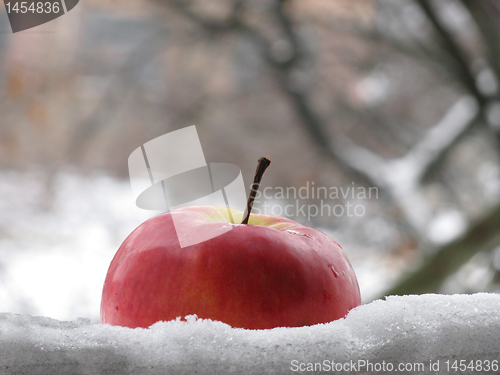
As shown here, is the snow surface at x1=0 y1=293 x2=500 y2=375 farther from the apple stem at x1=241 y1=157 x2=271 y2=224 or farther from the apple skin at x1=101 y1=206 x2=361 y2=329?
the apple stem at x1=241 y1=157 x2=271 y2=224

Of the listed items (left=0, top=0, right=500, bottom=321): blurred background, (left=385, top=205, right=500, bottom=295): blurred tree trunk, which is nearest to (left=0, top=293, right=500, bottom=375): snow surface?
(left=385, top=205, right=500, bottom=295): blurred tree trunk

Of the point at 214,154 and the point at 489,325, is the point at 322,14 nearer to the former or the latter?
the point at 214,154

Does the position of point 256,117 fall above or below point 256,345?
below

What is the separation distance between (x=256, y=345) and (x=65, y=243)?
145 centimetres

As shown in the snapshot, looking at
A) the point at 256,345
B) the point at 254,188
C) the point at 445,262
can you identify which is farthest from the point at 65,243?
the point at 256,345

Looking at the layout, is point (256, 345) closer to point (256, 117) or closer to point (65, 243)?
point (65, 243)

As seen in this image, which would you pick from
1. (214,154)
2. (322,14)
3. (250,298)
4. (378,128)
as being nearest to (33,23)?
(214,154)

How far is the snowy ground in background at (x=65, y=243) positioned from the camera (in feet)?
4.50

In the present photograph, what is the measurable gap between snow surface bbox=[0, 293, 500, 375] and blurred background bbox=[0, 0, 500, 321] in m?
1.29

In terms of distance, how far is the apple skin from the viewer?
30 centimetres

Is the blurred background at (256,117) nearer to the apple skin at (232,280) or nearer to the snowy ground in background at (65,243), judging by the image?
the snowy ground in background at (65,243)

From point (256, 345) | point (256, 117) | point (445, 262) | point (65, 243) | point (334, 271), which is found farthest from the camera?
point (256, 117)

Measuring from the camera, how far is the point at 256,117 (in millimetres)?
1804

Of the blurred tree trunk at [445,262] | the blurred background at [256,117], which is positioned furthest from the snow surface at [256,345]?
the blurred background at [256,117]
